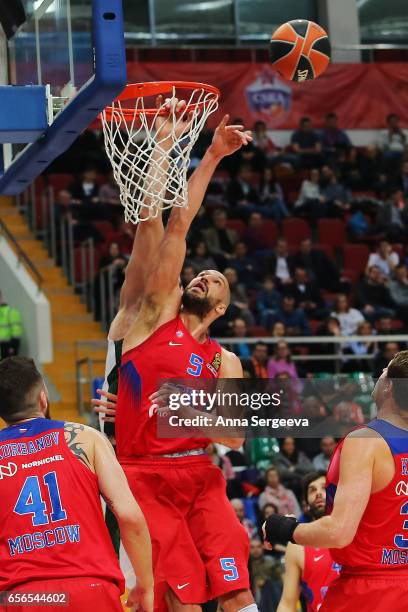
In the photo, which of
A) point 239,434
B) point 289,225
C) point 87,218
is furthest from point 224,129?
point 289,225

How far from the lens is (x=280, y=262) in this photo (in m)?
16.8

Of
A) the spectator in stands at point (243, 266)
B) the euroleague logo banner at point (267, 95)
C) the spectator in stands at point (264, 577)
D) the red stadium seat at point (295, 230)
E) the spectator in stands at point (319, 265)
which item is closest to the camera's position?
the spectator in stands at point (264, 577)

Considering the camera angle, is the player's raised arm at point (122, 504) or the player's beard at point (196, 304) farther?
the player's beard at point (196, 304)

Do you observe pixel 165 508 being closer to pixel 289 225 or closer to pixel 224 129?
pixel 224 129

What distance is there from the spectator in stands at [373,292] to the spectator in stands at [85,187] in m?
3.87

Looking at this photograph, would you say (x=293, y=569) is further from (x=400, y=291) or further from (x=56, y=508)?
(x=400, y=291)

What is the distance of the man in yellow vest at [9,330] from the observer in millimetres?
14588

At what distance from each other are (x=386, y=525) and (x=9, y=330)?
1018cm

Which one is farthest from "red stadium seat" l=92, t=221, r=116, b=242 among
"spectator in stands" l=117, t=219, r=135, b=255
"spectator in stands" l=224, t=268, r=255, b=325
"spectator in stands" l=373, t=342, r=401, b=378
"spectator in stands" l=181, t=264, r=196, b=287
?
"spectator in stands" l=373, t=342, r=401, b=378

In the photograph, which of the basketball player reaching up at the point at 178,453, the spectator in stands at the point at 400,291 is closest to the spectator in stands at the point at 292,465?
the spectator in stands at the point at 400,291

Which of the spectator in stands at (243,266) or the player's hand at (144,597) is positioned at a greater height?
the player's hand at (144,597)

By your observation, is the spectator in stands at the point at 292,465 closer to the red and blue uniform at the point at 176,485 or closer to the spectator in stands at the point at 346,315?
the spectator in stands at the point at 346,315

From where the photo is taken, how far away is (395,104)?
804 inches

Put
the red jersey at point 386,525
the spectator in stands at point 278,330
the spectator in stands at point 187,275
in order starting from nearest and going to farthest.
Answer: the red jersey at point 386,525 → the spectator in stands at point 187,275 → the spectator in stands at point 278,330
